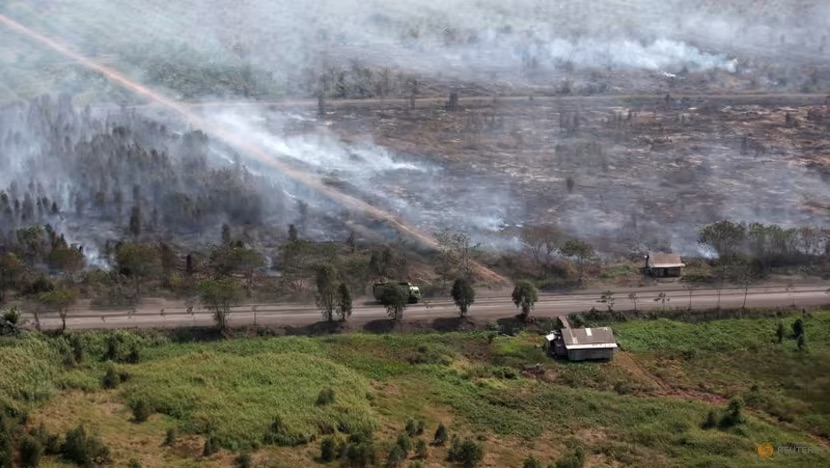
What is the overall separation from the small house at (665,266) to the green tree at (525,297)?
12.8 metres

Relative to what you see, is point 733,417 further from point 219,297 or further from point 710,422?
point 219,297

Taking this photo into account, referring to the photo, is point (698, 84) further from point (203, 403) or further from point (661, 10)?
point (203, 403)

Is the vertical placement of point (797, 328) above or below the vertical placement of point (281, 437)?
above

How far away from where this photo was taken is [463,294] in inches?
2532

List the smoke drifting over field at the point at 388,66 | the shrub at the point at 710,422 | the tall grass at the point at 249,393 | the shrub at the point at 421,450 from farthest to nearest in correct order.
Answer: the smoke drifting over field at the point at 388,66
the shrub at the point at 710,422
the tall grass at the point at 249,393
the shrub at the point at 421,450

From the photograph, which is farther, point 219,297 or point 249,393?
point 219,297

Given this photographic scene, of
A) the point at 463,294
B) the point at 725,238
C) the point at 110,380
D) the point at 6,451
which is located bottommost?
the point at 6,451

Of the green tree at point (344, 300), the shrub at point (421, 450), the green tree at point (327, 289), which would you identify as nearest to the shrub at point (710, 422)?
the shrub at point (421, 450)

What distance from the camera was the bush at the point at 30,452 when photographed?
42.8m

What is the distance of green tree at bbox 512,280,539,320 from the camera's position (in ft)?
213

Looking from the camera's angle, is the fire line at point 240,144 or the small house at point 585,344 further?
the fire line at point 240,144

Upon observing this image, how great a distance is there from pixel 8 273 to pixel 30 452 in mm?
25738

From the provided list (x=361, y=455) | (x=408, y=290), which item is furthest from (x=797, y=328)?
(x=361, y=455)

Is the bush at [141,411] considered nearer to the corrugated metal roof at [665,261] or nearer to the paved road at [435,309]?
the paved road at [435,309]
